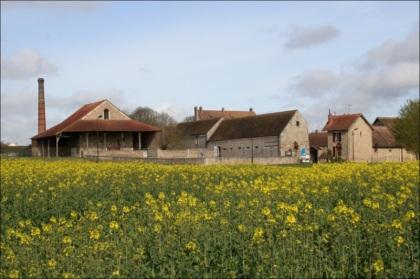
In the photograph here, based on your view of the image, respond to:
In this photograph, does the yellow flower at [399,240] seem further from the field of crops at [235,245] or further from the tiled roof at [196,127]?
the tiled roof at [196,127]

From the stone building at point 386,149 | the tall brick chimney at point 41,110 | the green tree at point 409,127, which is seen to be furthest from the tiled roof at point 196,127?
the green tree at point 409,127

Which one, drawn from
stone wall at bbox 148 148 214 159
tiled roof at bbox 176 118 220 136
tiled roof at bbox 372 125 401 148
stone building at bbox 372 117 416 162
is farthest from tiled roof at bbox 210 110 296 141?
tiled roof at bbox 372 125 401 148

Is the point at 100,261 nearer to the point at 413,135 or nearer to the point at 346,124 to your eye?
the point at 413,135

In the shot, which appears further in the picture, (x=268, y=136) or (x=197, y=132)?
(x=197, y=132)

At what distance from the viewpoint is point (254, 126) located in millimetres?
77125

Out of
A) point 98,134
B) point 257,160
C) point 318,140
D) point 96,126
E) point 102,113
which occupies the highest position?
point 102,113

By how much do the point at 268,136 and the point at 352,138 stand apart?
38.7ft

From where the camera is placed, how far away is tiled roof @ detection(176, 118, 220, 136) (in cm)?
8738

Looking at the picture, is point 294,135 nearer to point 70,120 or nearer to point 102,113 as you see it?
point 102,113

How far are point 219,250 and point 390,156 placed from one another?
77.0 m

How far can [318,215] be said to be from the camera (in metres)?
10.3

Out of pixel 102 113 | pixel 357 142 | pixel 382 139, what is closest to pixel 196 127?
pixel 102 113

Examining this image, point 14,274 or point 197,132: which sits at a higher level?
point 197,132

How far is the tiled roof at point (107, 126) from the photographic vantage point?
63.9 metres
